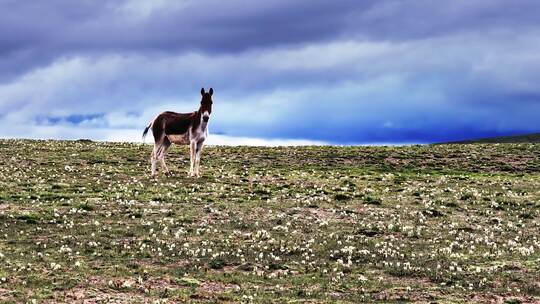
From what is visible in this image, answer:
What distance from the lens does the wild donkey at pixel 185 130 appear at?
135 ft

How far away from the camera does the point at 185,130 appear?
42250mm

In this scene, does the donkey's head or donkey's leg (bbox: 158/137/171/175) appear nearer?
the donkey's head

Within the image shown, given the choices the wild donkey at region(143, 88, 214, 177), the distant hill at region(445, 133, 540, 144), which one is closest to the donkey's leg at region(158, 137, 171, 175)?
the wild donkey at region(143, 88, 214, 177)

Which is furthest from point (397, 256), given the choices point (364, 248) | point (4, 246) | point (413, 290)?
point (4, 246)

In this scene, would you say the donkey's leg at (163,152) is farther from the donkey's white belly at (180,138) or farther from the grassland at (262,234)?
the grassland at (262,234)

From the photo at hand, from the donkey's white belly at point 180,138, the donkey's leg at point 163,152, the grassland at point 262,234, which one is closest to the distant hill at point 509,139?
the grassland at point 262,234

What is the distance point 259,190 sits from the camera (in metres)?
38.2

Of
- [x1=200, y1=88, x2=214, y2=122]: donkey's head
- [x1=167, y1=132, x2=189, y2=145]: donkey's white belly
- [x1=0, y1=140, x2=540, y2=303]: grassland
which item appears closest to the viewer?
[x1=0, y1=140, x2=540, y2=303]: grassland

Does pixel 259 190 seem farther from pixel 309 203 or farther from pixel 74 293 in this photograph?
pixel 74 293

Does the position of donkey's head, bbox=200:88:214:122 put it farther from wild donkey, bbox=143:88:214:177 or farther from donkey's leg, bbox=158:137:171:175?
donkey's leg, bbox=158:137:171:175

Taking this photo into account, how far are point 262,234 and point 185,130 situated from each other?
1669 cm

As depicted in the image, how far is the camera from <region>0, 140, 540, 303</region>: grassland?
19.7 metres

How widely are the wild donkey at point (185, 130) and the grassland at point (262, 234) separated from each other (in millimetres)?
1683

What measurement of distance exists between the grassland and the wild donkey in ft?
5.52
